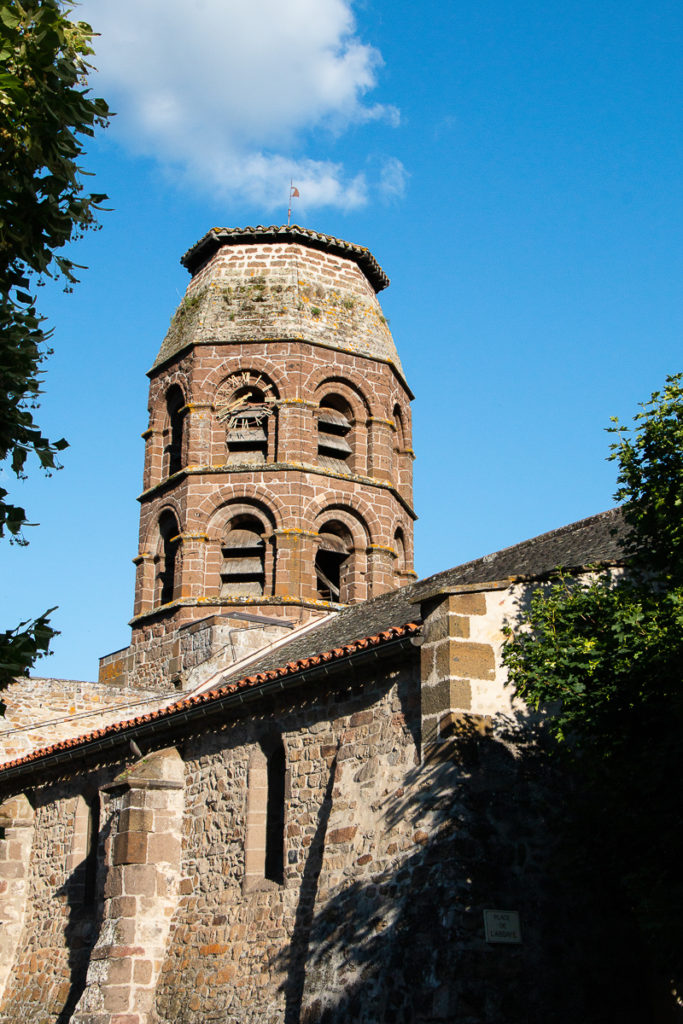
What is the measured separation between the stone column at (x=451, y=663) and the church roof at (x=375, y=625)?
0.13m

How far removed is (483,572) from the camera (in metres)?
14.4

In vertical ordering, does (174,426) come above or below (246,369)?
below

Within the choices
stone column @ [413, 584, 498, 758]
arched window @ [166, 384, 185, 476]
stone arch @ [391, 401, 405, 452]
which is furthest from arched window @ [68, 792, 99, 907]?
stone arch @ [391, 401, 405, 452]

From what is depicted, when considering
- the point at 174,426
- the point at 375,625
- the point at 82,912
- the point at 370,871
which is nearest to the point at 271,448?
the point at 174,426

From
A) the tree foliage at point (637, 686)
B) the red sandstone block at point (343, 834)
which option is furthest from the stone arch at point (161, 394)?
the tree foliage at point (637, 686)

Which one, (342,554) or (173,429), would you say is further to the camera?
(173,429)

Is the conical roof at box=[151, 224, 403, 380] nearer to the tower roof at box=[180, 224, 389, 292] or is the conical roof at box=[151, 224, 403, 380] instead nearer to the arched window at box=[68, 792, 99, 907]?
the tower roof at box=[180, 224, 389, 292]

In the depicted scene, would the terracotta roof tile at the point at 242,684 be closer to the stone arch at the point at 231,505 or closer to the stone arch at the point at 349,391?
the stone arch at the point at 231,505

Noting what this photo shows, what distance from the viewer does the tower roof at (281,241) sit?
896 inches

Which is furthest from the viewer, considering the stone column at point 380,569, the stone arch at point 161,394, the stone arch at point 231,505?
the stone arch at point 161,394

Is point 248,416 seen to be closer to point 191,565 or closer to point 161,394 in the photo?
point 161,394

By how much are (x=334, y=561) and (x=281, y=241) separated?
6.38m

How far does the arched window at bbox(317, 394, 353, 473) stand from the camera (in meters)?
21.7

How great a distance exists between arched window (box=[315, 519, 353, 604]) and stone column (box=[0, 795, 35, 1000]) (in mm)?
6480
